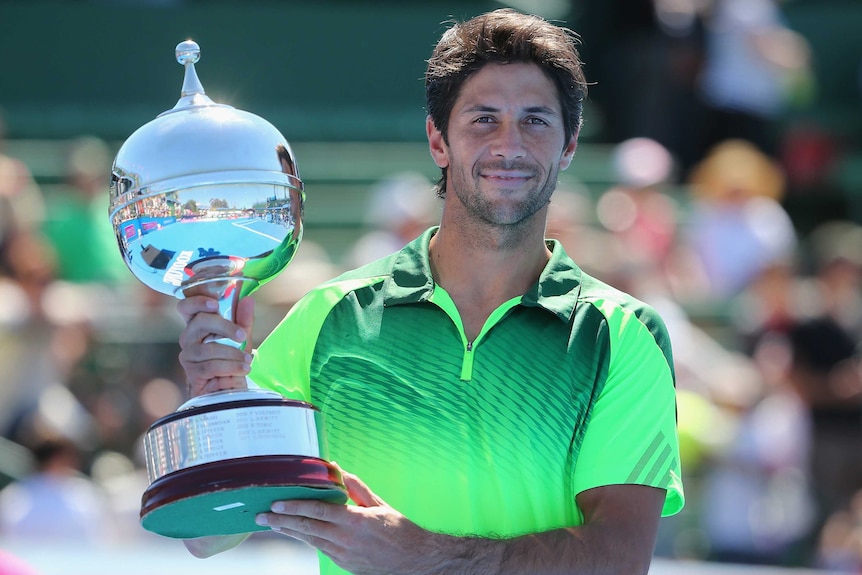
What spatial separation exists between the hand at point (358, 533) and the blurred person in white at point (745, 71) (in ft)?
25.8

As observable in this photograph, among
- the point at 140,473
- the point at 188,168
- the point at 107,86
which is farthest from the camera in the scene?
the point at 107,86

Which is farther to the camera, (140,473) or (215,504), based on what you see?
(140,473)

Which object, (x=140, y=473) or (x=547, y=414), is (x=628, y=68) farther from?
(x=547, y=414)

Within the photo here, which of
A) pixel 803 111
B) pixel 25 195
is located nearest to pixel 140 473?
pixel 25 195

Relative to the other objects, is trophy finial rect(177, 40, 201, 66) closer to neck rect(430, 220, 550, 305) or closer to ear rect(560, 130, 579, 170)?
neck rect(430, 220, 550, 305)

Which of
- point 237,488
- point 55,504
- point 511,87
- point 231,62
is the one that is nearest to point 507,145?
point 511,87

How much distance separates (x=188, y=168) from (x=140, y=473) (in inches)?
162

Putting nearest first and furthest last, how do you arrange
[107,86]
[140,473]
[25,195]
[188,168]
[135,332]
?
[188,168] < [140,473] < [135,332] < [25,195] < [107,86]

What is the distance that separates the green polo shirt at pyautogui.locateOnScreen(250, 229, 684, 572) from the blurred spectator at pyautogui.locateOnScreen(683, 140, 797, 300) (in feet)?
17.7

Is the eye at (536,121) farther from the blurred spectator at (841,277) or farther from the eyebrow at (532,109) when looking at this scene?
the blurred spectator at (841,277)

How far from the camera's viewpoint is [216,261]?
306 centimetres

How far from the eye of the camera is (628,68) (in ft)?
35.4

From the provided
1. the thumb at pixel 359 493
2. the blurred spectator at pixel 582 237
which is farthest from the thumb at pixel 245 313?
the blurred spectator at pixel 582 237

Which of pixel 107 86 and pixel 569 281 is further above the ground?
pixel 107 86
